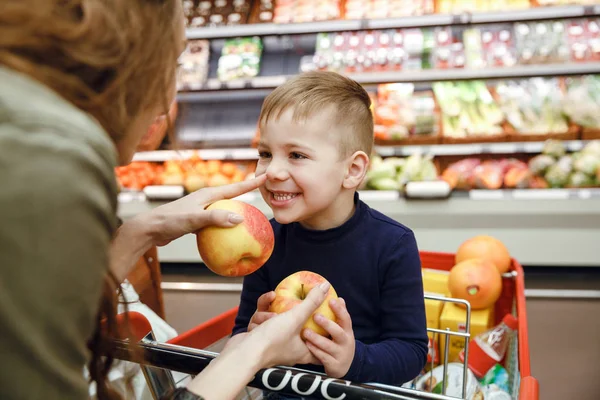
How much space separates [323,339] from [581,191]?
125 inches

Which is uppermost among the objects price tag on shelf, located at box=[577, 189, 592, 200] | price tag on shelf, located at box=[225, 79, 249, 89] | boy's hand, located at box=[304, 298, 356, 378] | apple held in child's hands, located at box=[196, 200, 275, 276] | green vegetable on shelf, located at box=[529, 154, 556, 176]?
price tag on shelf, located at box=[225, 79, 249, 89]

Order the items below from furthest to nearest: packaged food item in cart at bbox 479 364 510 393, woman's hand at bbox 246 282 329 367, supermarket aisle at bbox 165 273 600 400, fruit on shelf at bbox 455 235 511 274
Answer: supermarket aisle at bbox 165 273 600 400, fruit on shelf at bbox 455 235 511 274, packaged food item in cart at bbox 479 364 510 393, woman's hand at bbox 246 282 329 367

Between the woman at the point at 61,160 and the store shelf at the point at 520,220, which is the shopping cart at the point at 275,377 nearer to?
the woman at the point at 61,160

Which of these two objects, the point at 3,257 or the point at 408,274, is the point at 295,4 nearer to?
the point at 408,274

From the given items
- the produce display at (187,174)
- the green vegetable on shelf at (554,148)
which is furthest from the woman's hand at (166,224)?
Result: the green vegetable on shelf at (554,148)

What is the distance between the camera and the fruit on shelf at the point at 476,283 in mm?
1856

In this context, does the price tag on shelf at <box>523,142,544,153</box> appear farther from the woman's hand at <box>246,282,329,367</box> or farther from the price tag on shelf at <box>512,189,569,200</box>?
the woman's hand at <box>246,282,329,367</box>

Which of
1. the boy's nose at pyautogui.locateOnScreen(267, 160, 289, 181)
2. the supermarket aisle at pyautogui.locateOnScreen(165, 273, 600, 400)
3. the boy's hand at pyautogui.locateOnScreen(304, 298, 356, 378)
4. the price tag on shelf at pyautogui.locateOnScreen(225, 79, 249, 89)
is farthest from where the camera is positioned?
the price tag on shelf at pyautogui.locateOnScreen(225, 79, 249, 89)

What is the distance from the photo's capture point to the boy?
133cm

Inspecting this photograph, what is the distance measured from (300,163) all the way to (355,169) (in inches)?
7.0

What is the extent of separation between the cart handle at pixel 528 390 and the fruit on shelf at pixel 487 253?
3.25ft

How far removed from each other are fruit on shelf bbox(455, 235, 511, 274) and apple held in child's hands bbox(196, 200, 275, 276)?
1.16m

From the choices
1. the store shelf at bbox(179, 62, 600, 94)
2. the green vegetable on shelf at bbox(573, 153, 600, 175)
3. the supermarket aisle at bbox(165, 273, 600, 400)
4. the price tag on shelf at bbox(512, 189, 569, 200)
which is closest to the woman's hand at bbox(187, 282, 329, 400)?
the supermarket aisle at bbox(165, 273, 600, 400)

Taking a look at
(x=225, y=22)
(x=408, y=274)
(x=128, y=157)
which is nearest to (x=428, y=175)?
(x=225, y=22)
